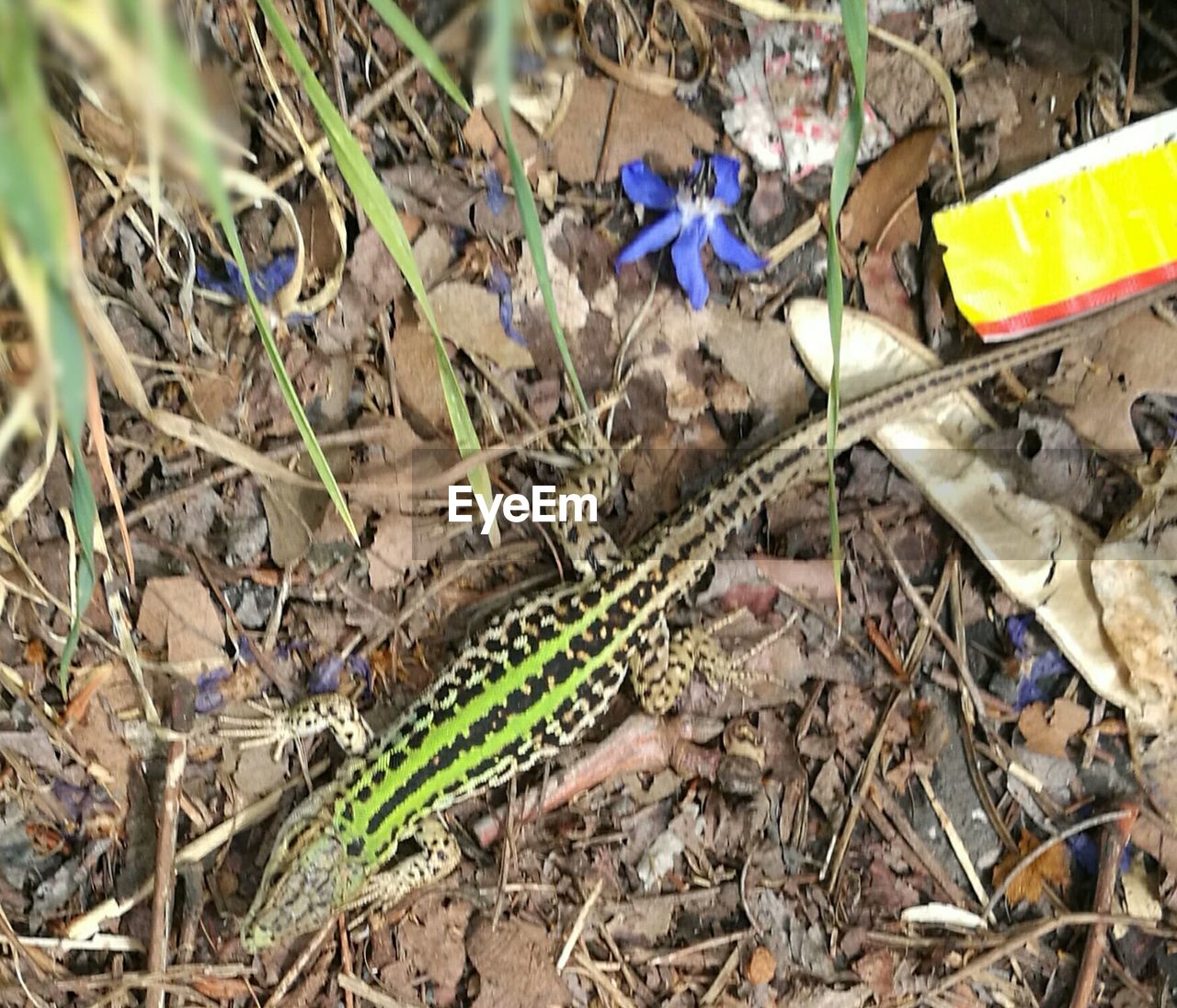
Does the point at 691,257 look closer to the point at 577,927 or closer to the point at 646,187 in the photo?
the point at 646,187

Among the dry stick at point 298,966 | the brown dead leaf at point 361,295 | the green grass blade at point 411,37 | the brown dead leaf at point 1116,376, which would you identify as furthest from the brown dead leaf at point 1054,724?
the green grass blade at point 411,37

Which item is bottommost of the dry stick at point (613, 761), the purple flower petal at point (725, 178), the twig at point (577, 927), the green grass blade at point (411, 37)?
the twig at point (577, 927)

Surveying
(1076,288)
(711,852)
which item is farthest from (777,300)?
(711,852)

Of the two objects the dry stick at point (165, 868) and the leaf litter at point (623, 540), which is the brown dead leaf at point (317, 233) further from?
the dry stick at point (165, 868)

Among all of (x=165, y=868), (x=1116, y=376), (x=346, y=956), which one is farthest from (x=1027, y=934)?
(x=165, y=868)

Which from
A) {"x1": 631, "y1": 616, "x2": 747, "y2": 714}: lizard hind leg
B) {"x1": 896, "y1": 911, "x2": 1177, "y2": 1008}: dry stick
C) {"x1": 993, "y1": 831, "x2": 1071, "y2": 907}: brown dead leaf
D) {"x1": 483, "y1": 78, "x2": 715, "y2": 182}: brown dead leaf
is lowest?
{"x1": 896, "y1": 911, "x2": 1177, "y2": 1008}: dry stick

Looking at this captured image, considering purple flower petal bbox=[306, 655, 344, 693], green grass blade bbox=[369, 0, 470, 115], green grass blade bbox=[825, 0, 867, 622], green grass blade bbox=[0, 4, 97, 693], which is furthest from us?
purple flower petal bbox=[306, 655, 344, 693]

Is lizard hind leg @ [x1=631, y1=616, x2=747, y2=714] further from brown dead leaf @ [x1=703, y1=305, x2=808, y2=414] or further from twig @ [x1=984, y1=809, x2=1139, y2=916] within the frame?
twig @ [x1=984, y1=809, x2=1139, y2=916]

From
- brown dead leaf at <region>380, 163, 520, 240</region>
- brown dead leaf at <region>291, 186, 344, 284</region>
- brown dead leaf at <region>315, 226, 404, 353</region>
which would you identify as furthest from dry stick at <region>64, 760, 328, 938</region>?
brown dead leaf at <region>380, 163, 520, 240</region>
